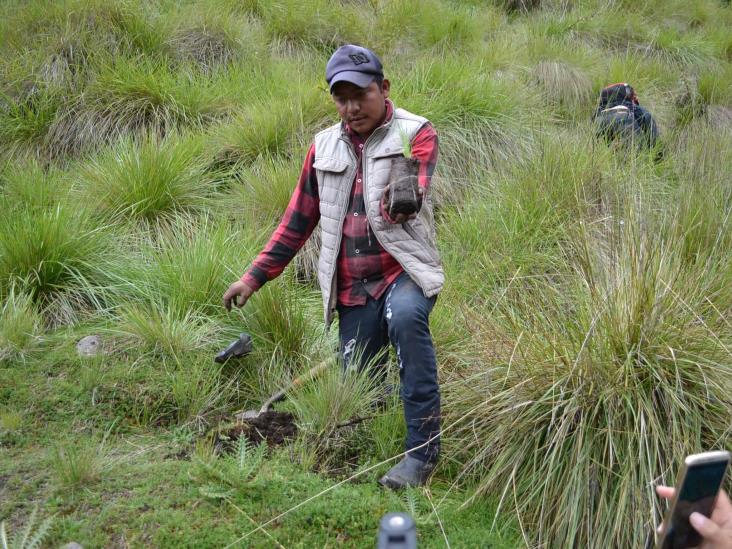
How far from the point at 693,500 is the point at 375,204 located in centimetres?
190

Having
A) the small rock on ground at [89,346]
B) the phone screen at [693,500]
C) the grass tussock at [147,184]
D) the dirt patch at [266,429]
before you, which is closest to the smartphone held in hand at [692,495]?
the phone screen at [693,500]

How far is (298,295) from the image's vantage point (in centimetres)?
488

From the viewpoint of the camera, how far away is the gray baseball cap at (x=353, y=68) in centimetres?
322

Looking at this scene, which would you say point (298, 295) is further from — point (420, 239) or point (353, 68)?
point (353, 68)

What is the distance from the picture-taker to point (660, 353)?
3080mm

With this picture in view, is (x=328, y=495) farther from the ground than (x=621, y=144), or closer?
closer

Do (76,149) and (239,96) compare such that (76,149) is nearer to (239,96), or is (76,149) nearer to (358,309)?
(239,96)

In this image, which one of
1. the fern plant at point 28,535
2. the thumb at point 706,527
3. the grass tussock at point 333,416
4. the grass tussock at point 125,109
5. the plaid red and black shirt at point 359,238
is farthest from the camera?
the grass tussock at point 125,109

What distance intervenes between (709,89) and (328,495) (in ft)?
28.5

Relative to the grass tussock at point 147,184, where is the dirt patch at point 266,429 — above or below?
below

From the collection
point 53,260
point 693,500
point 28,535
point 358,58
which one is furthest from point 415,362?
point 53,260

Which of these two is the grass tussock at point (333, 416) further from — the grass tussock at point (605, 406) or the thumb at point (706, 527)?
the thumb at point (706, 527)

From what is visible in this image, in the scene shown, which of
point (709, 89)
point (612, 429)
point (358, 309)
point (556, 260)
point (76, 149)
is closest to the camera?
point (612, 429)

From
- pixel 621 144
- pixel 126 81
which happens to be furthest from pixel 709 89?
pixel 126 81
